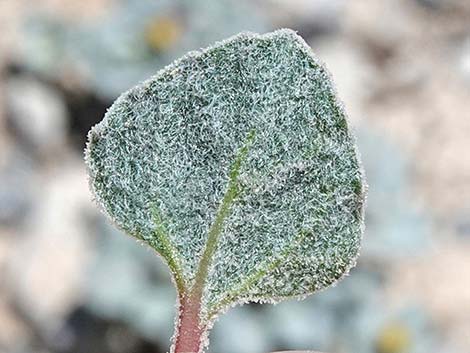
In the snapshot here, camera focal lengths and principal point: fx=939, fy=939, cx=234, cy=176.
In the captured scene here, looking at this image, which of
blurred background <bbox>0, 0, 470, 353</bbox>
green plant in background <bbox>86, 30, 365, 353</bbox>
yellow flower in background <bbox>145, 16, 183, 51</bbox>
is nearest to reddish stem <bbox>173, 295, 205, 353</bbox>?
green plant in background <bbox>86, 30, 365, 353</bbox>

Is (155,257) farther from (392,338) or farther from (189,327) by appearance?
(189,327)

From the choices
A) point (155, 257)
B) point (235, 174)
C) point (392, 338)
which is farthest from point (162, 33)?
point (235, 174)

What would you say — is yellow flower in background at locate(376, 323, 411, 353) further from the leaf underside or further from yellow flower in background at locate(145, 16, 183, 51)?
the leaf underside

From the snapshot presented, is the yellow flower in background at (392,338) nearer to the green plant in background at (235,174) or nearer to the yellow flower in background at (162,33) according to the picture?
the yellow flower in background at (162,33)

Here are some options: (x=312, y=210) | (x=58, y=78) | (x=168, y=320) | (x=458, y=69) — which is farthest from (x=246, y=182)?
(x=458, y=69)

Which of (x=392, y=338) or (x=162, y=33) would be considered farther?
(x=162, y=33)
